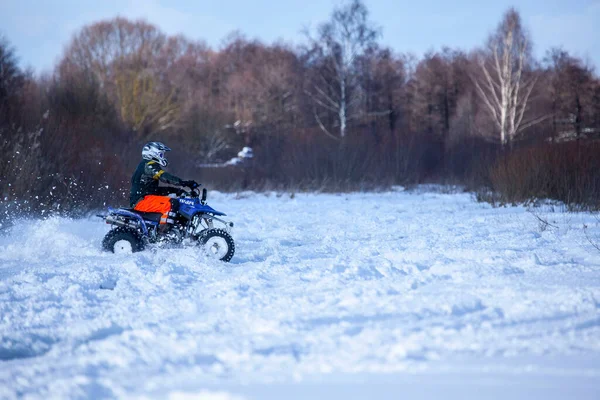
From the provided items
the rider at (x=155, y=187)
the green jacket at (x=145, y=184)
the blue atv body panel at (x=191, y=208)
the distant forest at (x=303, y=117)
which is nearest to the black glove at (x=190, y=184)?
the rider at (x=155, y=187)

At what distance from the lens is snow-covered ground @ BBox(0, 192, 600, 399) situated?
3684mm

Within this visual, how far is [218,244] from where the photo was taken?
8305mm

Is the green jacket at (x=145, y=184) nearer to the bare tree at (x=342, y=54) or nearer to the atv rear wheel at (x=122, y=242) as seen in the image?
the atv rear wheel at (x=122, y=242)

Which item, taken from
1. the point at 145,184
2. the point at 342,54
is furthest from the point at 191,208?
the point at 342,54

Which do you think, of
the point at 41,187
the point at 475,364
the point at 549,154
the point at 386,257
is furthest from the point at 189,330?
the point at 549,154

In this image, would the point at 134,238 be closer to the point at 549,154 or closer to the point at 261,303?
the point at 261,303

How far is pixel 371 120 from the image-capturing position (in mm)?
36906

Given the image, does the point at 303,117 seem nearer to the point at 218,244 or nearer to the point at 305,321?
the point at 218,244

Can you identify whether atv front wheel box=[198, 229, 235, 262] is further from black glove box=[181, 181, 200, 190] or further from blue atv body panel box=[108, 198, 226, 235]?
black glove box=[181, 181, 200, 190]

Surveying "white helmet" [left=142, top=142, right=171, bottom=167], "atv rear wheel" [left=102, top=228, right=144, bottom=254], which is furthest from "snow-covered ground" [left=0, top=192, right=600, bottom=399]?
"white helmet" [left=142, top=142, right=171, bottom=167]

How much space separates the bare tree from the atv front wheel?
76.8ft

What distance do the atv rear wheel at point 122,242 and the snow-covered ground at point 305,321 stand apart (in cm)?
33

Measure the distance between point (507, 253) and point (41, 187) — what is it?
10250 millimetres

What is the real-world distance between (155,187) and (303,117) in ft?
93.7
